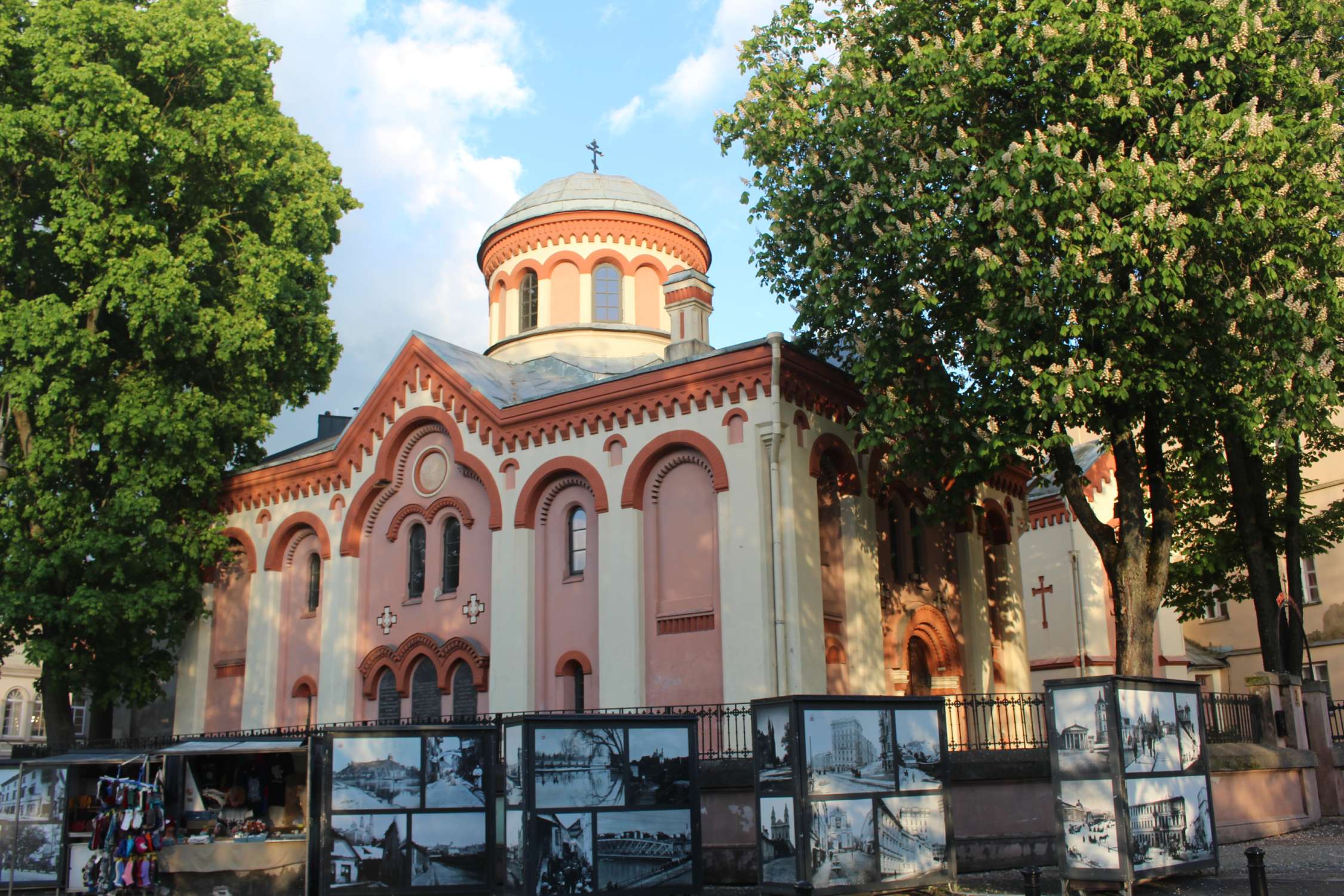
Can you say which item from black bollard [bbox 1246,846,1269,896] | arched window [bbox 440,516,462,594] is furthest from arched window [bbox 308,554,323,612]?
black bollard [bbox 1246,846,1269,896]

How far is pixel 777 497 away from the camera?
19.3 meters

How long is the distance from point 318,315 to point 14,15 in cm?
834

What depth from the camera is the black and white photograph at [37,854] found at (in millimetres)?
15898

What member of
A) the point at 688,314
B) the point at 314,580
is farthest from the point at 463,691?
the point at 688,314

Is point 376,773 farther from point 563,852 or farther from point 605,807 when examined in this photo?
point 605,807

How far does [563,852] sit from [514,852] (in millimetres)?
522

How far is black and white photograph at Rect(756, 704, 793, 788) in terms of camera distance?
1238 centimetres

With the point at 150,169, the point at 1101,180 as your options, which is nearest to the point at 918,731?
the point at 1101,180

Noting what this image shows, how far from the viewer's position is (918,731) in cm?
1318

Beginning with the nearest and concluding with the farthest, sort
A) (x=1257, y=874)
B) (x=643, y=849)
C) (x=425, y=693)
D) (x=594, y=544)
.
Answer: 1. (x=1257, y=874)
2. (x=643, y=849)
3. (x=594, y=544)
4. (x=425, y=693)

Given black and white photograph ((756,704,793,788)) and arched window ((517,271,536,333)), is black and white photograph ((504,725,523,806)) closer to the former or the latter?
black and white photograph ((756,704,793,788))

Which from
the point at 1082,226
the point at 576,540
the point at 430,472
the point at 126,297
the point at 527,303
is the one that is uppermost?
the point at 527,303

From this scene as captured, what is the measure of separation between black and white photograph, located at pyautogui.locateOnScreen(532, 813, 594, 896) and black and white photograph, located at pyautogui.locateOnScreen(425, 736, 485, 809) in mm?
1845

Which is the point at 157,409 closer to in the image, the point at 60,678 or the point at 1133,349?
the point at 60,678
